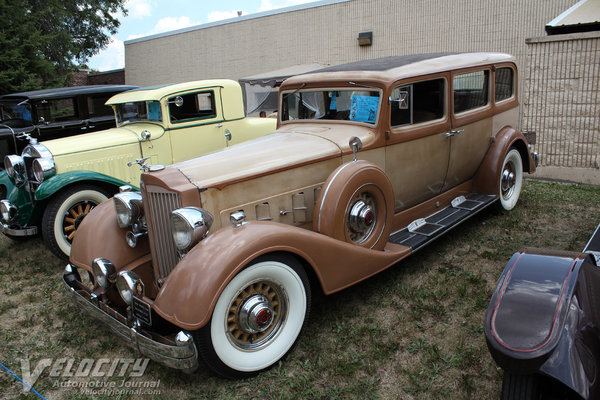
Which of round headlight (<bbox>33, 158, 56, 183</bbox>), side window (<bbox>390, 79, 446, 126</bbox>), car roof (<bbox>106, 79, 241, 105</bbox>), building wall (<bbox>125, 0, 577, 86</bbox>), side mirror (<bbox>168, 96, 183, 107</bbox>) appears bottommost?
round headlight (<bbox>33, 158, 56, 183</bbox>)

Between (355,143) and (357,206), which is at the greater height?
(355,143)

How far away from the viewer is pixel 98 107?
22.6 ft

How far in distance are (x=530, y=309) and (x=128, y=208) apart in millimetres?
2491

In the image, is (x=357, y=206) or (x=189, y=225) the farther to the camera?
(x=357, y=206)

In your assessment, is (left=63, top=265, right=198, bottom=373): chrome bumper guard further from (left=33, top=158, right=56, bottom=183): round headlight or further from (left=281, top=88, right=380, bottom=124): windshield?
(left=33, top=158, right=56, bottom=183): round headlight

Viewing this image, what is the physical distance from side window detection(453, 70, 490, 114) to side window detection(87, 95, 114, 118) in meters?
5.32

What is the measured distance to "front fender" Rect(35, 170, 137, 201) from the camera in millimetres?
4344

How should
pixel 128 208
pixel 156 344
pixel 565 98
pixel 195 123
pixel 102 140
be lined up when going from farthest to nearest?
pixel 565 98 → pixel 195 123 → pixel 102 140 → pixel 128 208 → pixel 156 344

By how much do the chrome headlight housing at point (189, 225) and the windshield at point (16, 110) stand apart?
549cm

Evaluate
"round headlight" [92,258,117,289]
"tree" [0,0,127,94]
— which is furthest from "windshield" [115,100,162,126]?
"tree" [0,0,127,94]

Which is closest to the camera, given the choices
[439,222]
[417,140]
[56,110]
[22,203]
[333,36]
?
[417,140]

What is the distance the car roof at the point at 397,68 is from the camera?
3591 mm

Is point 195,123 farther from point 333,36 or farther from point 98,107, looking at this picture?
point 333,36

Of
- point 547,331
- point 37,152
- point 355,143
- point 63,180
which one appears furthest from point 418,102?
point 37,152
